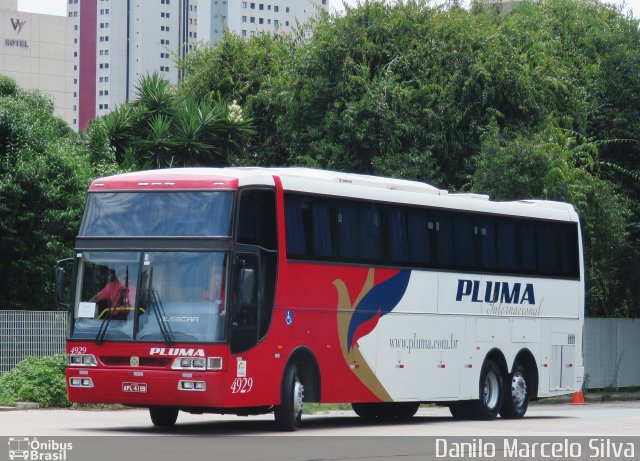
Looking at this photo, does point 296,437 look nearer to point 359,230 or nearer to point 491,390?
point 359,230

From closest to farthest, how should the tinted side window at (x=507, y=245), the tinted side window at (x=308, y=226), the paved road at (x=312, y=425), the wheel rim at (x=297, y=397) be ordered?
the paved road at (x=312, y=425) → the wheel rim at (x=297, y=397) → the tinted side window at (x=308, y=226) → the tinted side window at (x=507, y=245)

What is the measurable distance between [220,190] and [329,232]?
7.89 ft

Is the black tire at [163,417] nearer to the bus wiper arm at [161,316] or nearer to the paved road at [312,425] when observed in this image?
the paved road at [312,425]

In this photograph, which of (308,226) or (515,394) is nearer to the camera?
(308,226)

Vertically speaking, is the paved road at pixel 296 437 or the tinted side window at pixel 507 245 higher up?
the tinted side window at pixel 507 245

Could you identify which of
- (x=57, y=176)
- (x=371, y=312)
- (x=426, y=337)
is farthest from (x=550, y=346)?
(x=57, y=176)

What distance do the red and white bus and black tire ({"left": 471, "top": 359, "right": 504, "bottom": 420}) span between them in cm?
3

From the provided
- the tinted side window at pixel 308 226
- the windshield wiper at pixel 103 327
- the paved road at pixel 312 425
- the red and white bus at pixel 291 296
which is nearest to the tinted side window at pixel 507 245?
the red and white bus at pixel 291 296

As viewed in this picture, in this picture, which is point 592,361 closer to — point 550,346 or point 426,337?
point 550,346

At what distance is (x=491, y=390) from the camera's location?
2492 centimetres

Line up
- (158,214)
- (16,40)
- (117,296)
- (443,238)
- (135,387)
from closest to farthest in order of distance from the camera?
(135,387) → (117,296) → (158,214) → (443,238) → (16,40)

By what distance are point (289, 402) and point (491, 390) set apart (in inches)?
261

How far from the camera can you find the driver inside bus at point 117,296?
Result: 1886 centimetres

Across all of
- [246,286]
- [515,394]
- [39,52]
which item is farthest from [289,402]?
[39,52]
